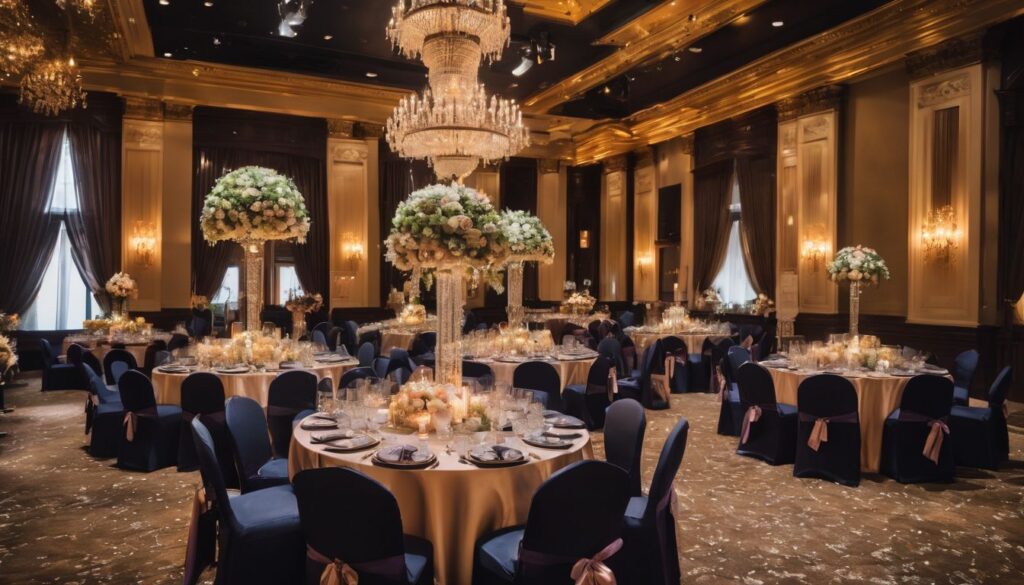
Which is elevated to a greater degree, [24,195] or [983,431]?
[24,195]

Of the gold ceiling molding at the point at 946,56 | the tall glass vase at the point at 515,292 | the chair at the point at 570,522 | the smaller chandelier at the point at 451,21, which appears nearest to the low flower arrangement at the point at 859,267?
the gold ceiling molding at the point at 946,56

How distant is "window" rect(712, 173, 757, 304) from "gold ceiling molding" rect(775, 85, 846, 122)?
5.74ft

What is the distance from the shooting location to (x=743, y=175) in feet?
41.4

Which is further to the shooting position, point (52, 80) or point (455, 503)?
point (52, 80)

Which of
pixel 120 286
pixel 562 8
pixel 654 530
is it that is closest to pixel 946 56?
pixel 562 8

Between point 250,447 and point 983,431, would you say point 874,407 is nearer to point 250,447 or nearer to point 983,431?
point 983,431

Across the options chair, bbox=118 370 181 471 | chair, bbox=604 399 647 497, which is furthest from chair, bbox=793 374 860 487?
chair, bbox=118 370 181 471

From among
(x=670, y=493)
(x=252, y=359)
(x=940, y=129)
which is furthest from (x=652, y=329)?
(x=670, y=493)

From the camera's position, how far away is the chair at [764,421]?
237 inches

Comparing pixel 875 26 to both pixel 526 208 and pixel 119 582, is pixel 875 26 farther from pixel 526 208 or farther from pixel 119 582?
pixel 119 582

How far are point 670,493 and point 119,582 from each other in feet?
9.41

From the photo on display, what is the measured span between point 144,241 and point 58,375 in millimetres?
3018

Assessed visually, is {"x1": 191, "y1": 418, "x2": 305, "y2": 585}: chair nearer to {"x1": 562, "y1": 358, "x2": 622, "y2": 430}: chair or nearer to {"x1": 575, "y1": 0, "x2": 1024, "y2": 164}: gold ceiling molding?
{"x1": 562, "y1": 358, "x2": 622, "y2": 430}: chair

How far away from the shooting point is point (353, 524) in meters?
2.42
